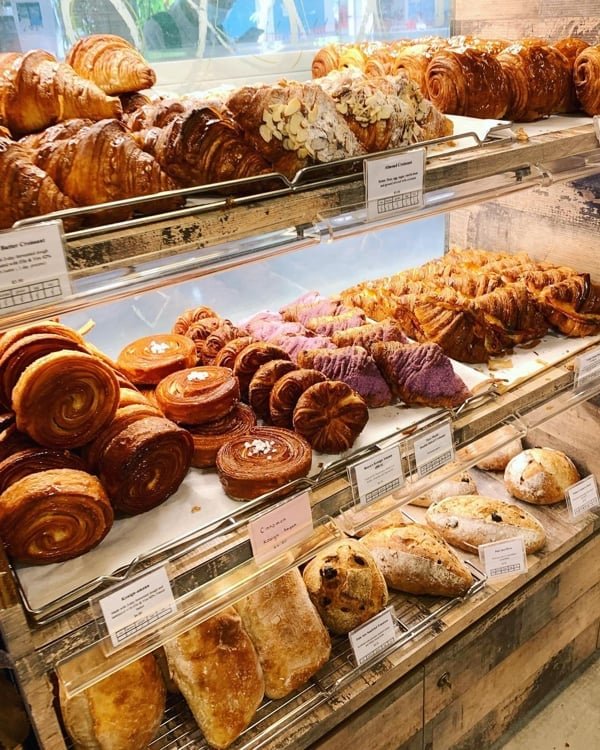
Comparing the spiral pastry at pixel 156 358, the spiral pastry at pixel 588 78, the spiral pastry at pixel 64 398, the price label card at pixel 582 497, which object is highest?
the spiral pastry at pixel 588 78

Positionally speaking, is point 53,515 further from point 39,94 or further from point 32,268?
point 39,94

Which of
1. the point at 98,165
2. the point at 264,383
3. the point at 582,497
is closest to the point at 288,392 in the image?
the point at 264,383

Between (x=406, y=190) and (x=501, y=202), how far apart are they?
3.76ft

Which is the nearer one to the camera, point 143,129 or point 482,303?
point 143,129

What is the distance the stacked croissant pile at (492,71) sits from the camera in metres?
1.85

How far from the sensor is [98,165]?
1135 mm

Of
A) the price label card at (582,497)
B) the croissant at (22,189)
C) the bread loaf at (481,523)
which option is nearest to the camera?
the croissant at (22,189)

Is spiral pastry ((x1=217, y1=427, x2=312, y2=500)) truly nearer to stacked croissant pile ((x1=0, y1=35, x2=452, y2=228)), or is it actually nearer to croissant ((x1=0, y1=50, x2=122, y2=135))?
stacked croissant pile ((x1=0, y1=35, x2=452, y2=228))

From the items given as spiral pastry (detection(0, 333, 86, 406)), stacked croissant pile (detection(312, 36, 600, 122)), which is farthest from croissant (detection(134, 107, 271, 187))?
stacked croissant pile (detection(312, 36, 600, 122))

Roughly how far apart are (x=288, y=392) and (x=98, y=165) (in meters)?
0.60

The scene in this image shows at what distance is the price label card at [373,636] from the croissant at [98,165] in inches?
45.9

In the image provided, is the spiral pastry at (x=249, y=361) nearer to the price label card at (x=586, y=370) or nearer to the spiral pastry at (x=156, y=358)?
the spiral pastry at (x=156, y=358)

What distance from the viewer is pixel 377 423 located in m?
1.60

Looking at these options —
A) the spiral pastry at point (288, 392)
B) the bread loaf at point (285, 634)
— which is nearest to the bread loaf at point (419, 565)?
the bread loaf at point (285, 634)
